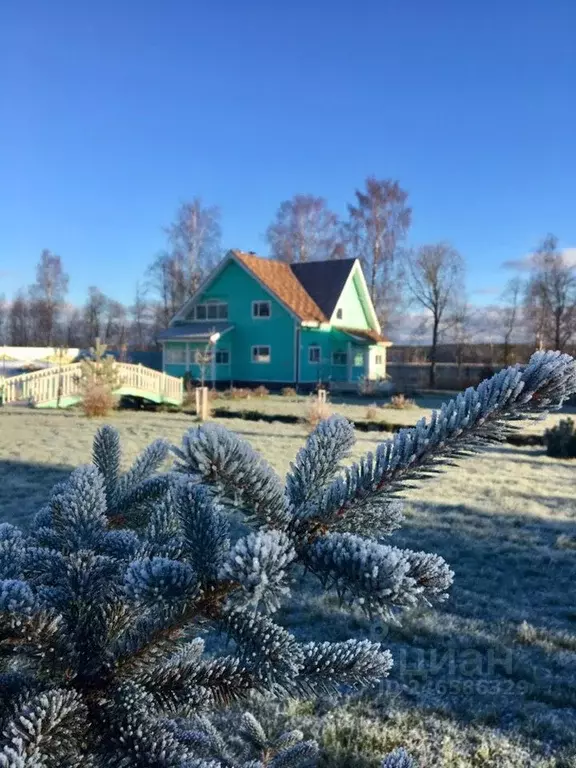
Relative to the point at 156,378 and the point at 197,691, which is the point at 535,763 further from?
the point at 156,378

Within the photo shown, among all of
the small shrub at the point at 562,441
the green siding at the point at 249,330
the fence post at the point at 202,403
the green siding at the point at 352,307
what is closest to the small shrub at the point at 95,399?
the fence post at the point at 202,403

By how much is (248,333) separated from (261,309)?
158 cm

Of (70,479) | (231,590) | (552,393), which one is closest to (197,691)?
(231,590)

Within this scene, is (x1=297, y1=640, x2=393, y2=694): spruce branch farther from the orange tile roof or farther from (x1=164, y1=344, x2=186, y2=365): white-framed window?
(x1=164, y1=344, x2=186, y2=365): white-framed window

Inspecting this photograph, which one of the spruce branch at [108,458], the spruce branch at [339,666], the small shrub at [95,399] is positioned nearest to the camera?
the spruce branch at [339,666]

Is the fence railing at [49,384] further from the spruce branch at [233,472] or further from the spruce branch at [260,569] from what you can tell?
the spruce branch at [260,569]

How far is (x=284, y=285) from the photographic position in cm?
3212

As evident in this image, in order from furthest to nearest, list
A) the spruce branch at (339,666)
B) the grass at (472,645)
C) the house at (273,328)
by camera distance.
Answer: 1. the house at (273,328)
2. the grass at (472,645)
3. the spruce branch at (339,666)

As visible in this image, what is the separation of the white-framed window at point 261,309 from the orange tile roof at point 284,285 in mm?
1063

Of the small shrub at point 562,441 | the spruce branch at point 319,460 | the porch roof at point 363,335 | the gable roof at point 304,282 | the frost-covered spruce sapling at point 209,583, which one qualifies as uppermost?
the gable roof at point 304,282

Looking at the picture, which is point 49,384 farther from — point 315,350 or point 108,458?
point 108,458

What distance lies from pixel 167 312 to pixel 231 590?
5087cm

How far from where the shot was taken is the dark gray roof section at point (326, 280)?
32.0 metres

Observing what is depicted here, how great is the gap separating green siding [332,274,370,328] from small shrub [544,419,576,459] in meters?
20.2
